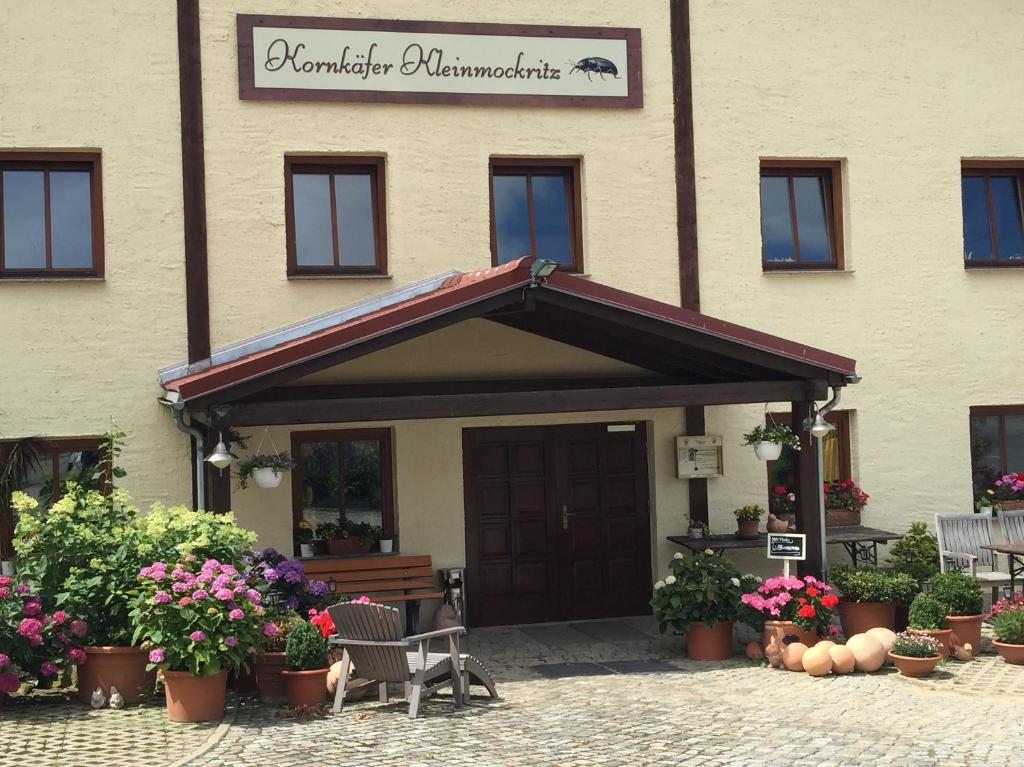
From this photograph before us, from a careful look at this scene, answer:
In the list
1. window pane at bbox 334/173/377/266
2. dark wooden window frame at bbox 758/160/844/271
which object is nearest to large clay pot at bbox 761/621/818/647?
dark wooden window frame at bbox 758/160/844/271

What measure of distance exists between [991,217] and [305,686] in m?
9.51

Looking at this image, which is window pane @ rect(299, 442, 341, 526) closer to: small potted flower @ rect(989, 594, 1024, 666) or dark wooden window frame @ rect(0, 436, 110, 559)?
dark wooden window frame @ rect(0, 436, 110, 559)

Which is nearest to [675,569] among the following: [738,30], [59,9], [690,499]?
[690,499]

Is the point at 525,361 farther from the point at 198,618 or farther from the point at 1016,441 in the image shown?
the point at 1016,441

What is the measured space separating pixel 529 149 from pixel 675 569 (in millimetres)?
4554

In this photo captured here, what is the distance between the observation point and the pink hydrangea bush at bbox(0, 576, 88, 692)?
8852mm

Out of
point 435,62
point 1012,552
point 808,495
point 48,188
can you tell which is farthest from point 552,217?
point 1012,552

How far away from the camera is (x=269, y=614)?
31.2 ft

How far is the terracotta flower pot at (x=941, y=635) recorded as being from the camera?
1041 cm

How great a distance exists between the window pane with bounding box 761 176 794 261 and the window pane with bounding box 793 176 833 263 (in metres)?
0.13

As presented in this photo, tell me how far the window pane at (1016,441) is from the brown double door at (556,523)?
4234 millimetres

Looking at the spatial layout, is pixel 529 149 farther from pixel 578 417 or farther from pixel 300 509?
pixel 300 509

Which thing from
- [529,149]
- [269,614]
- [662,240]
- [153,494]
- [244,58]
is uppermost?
[244,58]

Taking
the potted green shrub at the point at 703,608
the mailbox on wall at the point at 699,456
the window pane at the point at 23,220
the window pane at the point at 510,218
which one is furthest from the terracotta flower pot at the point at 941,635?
the window pane at the point at 23,220
